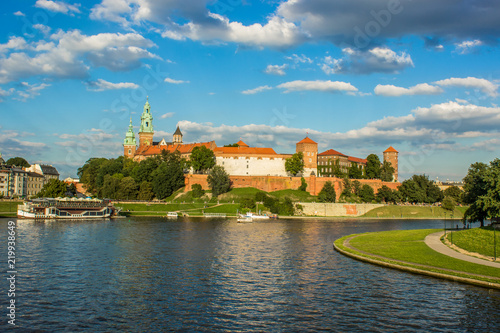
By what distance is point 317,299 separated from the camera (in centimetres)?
2138

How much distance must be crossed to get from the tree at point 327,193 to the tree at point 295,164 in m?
11.0

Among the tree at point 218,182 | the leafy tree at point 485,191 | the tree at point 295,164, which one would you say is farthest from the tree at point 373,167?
the leafy tree at point 485,191

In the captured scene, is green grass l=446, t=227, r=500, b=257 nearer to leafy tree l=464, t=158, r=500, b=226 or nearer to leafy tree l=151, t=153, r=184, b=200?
leafy tree l=464, t=158, r=500, b=226

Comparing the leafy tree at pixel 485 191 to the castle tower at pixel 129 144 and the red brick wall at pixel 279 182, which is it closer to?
the red brick wall at pixel 279 182

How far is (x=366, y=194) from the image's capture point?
9919cm

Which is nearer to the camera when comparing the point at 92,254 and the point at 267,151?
the point at 92,254

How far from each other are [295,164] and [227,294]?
85849 millimetres

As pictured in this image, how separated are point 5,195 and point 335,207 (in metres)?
79.5

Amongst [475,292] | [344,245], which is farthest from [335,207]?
[475,292]

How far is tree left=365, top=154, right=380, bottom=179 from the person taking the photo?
118 metres

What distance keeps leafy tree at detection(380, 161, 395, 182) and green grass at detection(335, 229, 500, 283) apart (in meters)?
74.0

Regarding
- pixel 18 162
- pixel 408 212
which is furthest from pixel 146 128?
pixel 408 212

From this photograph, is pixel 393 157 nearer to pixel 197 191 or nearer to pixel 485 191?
pixel 197 191

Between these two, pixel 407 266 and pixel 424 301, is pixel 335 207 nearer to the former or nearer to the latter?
pixel 407 266
